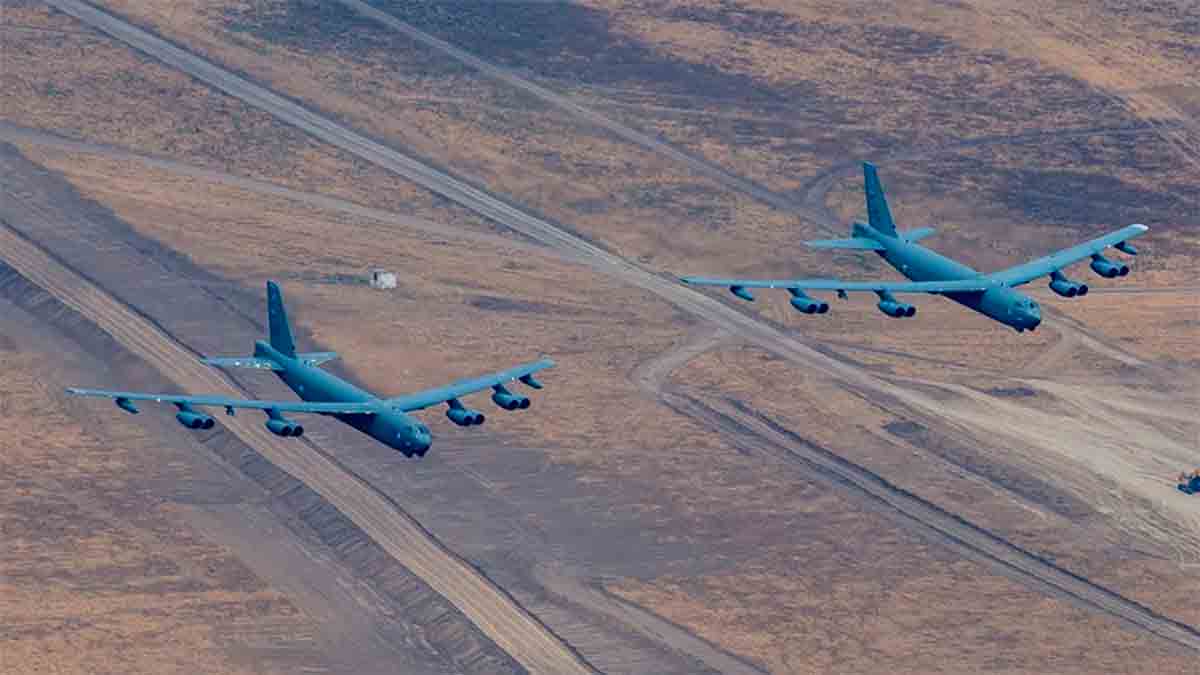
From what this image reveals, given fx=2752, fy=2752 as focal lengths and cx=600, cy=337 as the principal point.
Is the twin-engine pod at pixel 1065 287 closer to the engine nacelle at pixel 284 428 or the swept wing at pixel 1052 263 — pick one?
the swept wing at pixel 1052 263

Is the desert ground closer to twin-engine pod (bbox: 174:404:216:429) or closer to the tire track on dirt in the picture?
the tire track on dirt

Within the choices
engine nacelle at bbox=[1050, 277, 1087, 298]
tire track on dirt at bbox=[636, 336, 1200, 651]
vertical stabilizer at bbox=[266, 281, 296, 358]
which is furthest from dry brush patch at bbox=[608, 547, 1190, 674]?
vertical stabilizer at bbox=[266, 281, 296, 358]

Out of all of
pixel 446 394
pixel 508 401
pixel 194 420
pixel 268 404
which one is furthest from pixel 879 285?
pixel 194 420

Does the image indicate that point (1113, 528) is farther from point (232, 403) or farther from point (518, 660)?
point (232, 403)

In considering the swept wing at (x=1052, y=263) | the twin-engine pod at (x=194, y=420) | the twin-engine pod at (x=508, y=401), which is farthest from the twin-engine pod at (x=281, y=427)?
the swept wing at (x=1052, y=263)

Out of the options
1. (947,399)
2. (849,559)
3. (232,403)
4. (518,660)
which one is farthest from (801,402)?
(232,403)

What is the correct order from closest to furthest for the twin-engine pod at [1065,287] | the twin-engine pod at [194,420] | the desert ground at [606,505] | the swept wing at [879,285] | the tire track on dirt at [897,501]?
the twin-engine pod at [194,420] → the swept wing at [879,285] → the desert ground at [606,505] → the twin-engine pod at [1065,287] → the tire track on dirt at [897,501]
